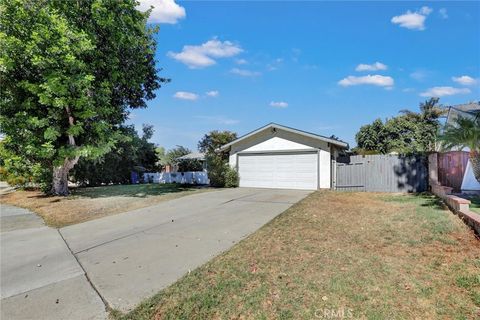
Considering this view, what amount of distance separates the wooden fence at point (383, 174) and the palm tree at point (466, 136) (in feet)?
16.0

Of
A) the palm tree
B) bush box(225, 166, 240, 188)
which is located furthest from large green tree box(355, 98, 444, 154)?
the palm tree

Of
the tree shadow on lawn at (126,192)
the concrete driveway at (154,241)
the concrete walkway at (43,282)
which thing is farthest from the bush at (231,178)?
the concrete walkway at (43,282)

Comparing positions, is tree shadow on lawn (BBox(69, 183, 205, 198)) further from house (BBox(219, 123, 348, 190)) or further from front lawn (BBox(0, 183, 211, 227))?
house (BBox(219, 123, 348, 190))

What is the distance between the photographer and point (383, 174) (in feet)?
47.0

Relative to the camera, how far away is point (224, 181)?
1772 cm

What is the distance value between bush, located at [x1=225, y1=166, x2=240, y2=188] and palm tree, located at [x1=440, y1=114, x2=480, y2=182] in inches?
427

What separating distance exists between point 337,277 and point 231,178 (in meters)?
13.6

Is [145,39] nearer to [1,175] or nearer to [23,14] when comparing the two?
[23,14]

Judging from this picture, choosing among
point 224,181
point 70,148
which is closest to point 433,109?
point 224,181

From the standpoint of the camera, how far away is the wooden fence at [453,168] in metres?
12.0

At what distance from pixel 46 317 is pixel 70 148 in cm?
1119

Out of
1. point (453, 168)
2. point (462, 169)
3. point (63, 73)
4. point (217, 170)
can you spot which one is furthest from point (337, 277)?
point (217, 170)

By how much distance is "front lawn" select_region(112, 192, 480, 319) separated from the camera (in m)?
3.44

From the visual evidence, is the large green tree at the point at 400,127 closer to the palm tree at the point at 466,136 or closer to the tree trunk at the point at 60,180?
the palm tree at the point at 466,136
